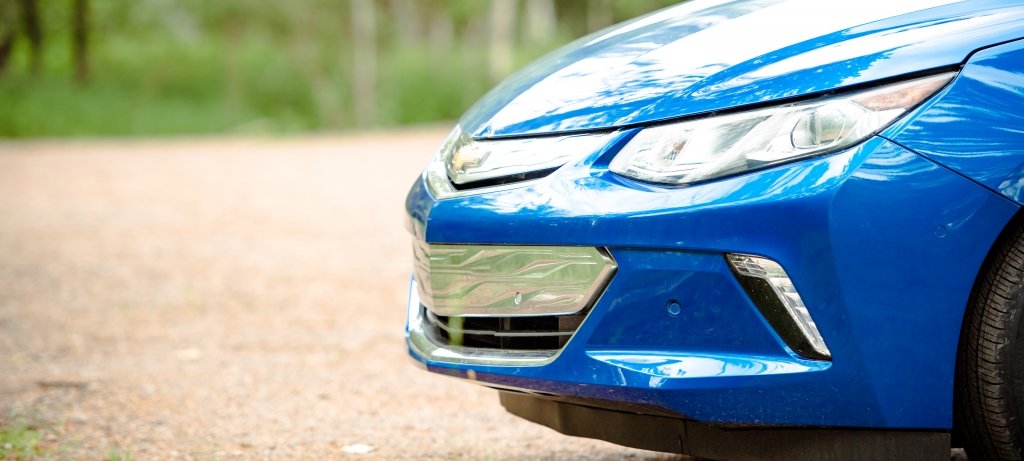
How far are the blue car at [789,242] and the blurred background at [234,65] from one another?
2490 cm

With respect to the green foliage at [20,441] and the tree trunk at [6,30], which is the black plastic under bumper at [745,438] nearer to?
the green foliage at [20,441]

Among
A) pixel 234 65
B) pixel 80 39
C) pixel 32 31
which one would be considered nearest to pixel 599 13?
pixel 234 65

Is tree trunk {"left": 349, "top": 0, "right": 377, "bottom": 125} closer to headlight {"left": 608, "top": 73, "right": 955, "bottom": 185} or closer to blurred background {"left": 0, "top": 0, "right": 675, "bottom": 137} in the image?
blurred background {"left": 0, "top": 0, "right": 675, "bottom": 137}

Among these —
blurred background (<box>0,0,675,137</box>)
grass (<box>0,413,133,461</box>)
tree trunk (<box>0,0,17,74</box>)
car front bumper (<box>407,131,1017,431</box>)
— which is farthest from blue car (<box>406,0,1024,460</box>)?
tree trunk (<box>0,0,17,74</box>)

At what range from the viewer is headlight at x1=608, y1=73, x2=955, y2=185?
199cm

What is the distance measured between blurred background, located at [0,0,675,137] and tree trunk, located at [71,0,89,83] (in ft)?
0.09

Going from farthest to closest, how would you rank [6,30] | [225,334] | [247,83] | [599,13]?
1. [599,13]
2. [247,83]
3. [6,30]
4. [225,334]

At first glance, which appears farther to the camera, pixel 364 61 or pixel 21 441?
pixel 364 61

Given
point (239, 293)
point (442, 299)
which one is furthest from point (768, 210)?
point (239, 293)

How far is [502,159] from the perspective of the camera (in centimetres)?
229

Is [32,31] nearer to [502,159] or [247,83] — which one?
[247,83]

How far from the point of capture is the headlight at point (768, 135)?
6.54 ft

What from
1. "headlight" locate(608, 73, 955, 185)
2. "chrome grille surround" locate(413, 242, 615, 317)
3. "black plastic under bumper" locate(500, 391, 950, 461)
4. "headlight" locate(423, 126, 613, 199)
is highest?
"headlight" locate(608, 73, 955, 185)

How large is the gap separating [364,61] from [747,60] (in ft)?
84.0
